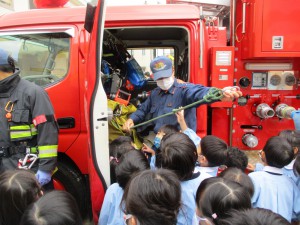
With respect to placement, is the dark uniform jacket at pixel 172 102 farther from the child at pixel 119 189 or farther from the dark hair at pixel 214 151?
the child at pixel 119 189

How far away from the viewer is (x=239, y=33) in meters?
2.66

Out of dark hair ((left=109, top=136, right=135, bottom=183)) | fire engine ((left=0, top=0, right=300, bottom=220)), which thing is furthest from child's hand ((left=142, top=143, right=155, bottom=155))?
fire engine ((left=0, top=0, right=300, bottom=220))

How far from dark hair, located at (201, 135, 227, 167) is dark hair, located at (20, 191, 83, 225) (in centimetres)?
110

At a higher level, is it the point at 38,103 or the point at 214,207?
the point at 38,103

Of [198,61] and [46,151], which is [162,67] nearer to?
[198,61]

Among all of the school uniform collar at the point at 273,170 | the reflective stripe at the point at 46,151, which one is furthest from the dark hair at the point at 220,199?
the reflective stripe at the point at 46,151

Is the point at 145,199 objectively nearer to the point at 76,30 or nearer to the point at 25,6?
the point at 76,30

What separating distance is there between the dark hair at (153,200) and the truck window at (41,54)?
1.57m

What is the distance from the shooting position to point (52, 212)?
3.57 feet

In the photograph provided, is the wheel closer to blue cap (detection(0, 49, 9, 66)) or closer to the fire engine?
the fire engine

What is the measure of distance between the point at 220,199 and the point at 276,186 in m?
0.75

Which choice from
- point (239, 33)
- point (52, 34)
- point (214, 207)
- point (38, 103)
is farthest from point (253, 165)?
point (52, 34)

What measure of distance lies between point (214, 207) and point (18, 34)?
2134 mm

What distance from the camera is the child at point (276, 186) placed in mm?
1778
